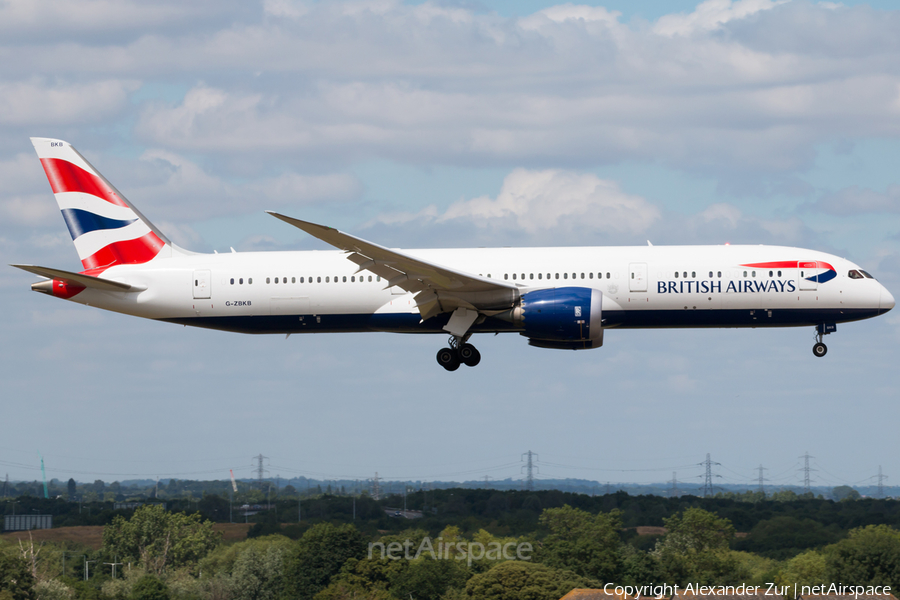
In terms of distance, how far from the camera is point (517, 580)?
8469 cm

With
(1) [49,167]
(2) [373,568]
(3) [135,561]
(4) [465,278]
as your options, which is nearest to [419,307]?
(4) [465,278]

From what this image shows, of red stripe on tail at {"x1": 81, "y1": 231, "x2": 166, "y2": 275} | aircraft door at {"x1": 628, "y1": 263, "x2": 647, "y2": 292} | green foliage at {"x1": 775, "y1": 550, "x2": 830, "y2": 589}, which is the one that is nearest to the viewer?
aircraft door at {"x1": 628, "y1": 263, "x2": 647, "y2": 292}

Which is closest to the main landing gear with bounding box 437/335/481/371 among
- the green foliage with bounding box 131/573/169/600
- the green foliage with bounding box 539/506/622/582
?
the green foliage with bounding box 539/506/622/582

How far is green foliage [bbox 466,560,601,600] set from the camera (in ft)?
274

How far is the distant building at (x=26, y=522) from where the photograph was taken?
152 m

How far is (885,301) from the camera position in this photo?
142ft

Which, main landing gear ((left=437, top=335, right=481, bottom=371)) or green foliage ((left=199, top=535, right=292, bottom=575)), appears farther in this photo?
green foliage ((left=199, top=535, right=292, bottom=575))

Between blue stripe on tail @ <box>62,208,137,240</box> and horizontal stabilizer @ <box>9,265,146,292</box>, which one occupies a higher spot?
blue stripe on tail @ <box>62,208,137,240</box>

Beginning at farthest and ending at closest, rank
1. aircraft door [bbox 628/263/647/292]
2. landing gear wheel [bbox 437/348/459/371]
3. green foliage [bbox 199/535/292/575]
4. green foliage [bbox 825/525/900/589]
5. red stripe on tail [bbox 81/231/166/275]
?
1. green foliage [bbox 199/535/292/575]
2. green foliage [bbox 825/525/900/589]
3. red stripe on tail [bbox 81/231/166/275]
4. landing gear wheel [bbox 437/348/459/371]
5. aircraft door [bbox 628/263/647/292]

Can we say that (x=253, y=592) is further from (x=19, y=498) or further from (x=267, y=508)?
(x=19, y=498)

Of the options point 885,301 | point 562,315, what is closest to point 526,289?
point 562,315

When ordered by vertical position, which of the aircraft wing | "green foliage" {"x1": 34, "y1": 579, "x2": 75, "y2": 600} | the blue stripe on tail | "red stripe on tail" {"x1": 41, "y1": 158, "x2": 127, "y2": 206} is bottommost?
"green foliage" {"x1": 34, "y1": 579, "x2": 75, "y2": 600}

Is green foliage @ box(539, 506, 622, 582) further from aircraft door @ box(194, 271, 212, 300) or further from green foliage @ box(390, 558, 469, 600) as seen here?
aircraft door @ box(194, 271, 212, 300)

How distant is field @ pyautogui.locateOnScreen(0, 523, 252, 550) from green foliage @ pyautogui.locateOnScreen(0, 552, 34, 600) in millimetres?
38330
